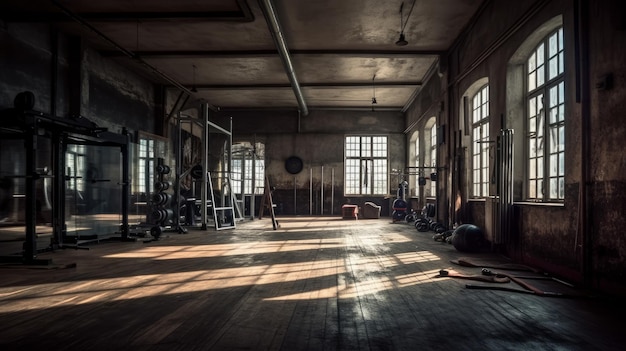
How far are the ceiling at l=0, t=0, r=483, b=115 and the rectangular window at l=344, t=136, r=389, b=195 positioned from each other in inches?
126

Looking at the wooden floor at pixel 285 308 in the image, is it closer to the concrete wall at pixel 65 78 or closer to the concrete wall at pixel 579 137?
the concrete wall at pixel 579 137

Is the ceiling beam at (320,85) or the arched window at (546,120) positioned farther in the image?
the ceiling beam at (320,85)

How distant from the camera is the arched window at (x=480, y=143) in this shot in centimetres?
714

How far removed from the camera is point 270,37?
8492 millimetres

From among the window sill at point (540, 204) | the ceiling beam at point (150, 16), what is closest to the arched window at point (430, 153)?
the window sill at point (540, 204)

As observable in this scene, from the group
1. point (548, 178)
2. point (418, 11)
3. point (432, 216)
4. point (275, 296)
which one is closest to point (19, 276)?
point (275, 296)

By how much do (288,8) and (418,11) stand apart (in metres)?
2.23

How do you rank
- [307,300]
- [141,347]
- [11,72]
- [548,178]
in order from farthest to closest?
[11,72] < [548,178] < [307,300] < [141,347]

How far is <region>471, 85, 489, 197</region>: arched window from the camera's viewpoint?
23.4 feet

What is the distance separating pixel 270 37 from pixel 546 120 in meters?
5.49

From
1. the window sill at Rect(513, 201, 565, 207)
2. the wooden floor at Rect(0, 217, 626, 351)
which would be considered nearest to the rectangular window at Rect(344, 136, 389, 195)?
the window sill at Rect(513, 201, 565, 207)

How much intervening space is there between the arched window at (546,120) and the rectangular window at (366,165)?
10.2 meters

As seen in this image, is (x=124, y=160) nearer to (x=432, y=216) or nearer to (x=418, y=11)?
(x=418, y=11)

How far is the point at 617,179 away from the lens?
10.8ft
